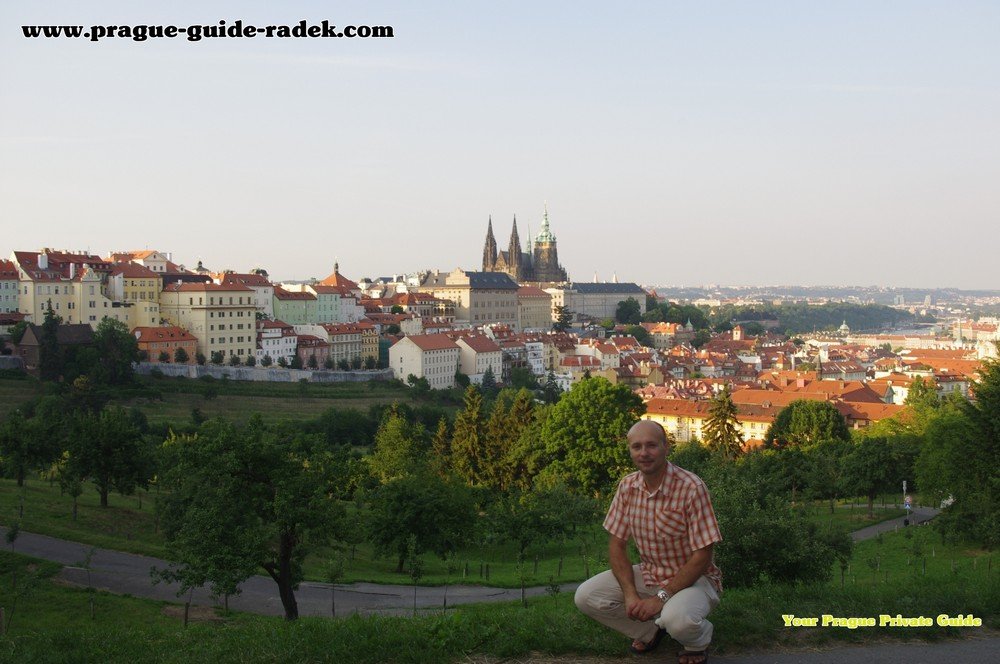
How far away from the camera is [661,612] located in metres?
5.98

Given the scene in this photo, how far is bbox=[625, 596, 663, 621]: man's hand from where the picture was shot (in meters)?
6.02

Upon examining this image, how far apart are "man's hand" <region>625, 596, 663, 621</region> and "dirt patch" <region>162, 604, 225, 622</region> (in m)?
12.4

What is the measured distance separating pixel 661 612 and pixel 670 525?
1.78 feet

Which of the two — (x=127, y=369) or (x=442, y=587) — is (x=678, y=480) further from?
(x=127, y=369)

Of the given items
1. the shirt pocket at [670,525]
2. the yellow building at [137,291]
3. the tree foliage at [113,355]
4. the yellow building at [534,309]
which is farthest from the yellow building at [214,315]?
the shirt pocket at [670,525]

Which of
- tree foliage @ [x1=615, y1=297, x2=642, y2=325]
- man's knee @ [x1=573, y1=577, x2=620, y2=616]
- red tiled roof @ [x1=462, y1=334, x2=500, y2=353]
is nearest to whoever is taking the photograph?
man's knee @ [x1=573, y1=577, x2=620, y2=616]

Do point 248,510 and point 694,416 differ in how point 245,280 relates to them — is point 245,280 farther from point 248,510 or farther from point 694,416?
point 248,510

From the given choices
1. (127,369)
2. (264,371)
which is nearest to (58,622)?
(127,369)

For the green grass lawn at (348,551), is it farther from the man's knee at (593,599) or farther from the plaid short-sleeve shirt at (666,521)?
the plaid short-sleeve shirt at (666,521)

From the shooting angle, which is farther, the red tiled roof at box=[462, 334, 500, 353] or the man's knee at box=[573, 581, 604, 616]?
the red tiled roof at box=[462, 334, 500, 353]

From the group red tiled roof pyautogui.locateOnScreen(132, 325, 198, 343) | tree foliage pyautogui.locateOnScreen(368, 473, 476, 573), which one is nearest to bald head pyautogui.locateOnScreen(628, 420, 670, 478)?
tree foliage pyautogui.locateOnScreen(368, 473, 476, 573)

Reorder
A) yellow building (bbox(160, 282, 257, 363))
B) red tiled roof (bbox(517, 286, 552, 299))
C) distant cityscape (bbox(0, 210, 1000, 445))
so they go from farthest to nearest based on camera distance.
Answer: red tiled roof (bbox(517, 286, 552, 299)) < yellow building (bbox(160, 282, 257, 363)) < distant cityscape (bbox(0, 210, 1000, 445))

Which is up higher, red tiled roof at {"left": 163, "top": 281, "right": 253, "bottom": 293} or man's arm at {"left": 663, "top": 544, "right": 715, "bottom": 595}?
red tiled roof at {"left": 163, "top": 281, "right": 253, "bottom": 293}

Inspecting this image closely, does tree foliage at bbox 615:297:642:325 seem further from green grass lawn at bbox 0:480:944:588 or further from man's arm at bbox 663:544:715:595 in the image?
man's arm at bbox 663:544:715:595
